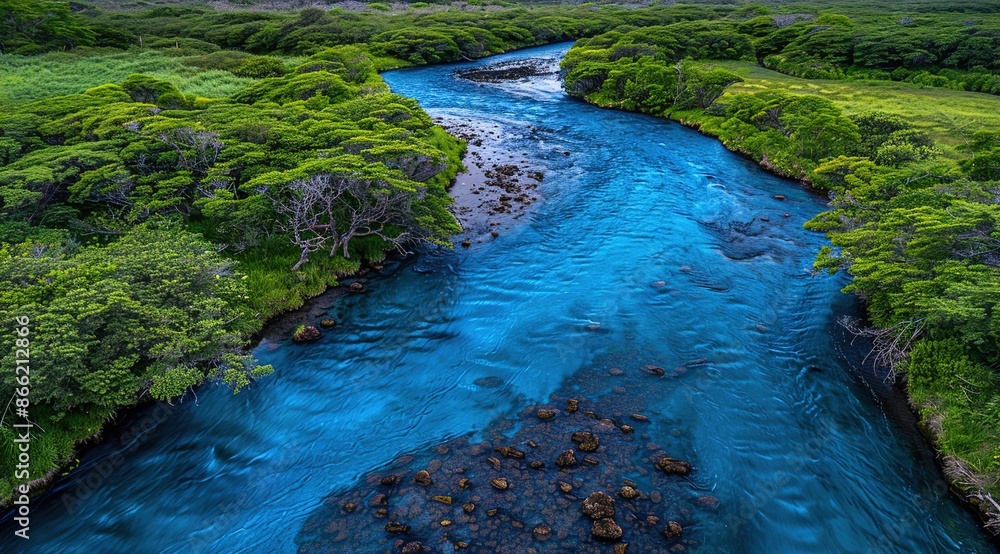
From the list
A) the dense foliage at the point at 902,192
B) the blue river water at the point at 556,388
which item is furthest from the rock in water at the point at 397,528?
the dense foliage at the point at 902,192

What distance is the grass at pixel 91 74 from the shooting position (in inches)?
1559

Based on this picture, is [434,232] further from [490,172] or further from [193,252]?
[490,172]

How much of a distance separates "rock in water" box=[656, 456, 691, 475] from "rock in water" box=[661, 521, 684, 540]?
174cm

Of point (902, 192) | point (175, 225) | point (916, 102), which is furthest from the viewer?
point (916, 102)

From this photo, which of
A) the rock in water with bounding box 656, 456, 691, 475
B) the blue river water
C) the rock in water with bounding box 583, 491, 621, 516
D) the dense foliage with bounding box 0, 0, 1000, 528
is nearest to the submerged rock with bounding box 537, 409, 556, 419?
the blue river water

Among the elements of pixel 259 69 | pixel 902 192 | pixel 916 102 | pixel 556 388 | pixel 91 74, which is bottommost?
pixel 556 388

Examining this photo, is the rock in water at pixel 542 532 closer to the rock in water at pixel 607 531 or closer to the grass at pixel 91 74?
the rock in water at pixel 607 531

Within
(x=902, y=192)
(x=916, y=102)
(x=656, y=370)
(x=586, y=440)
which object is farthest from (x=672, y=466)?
(x=916, y=102)

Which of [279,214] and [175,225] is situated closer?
[175,225]

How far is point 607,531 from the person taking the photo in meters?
12.0

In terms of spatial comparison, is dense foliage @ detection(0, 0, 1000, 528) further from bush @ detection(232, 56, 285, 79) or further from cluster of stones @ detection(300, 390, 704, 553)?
cluster of stones @ detection(300, 390, 704, 553)

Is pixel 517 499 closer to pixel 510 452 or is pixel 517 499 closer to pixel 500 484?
pixel 500 484

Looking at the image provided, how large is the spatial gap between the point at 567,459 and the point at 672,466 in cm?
308

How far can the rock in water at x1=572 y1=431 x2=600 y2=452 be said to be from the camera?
Answer: 1444cm
